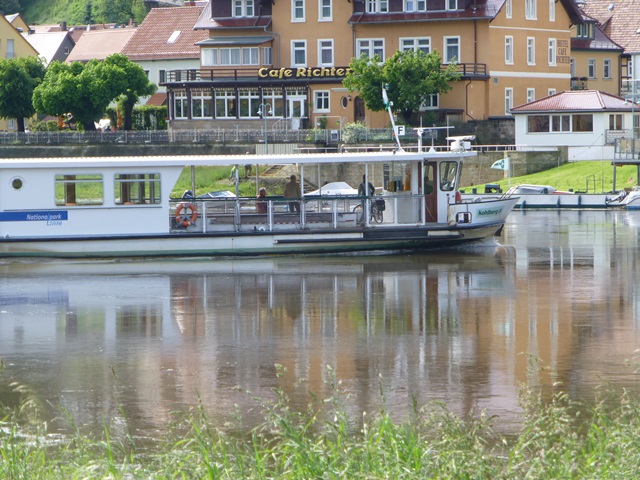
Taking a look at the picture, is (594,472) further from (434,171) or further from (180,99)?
(180,99)

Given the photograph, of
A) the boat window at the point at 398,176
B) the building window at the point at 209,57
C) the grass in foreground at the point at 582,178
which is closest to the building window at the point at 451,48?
the grass in foreground at the point at 582,178

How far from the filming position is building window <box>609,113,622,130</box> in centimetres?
6366

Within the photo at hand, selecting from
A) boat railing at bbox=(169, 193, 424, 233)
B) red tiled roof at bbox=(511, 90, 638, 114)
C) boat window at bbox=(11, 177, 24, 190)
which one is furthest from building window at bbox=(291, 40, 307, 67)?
boat window at bbox=(11, 177, 24, 190)

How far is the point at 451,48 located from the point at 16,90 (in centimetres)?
2955

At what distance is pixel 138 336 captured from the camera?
1850cm

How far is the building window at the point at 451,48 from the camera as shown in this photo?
7062 cm

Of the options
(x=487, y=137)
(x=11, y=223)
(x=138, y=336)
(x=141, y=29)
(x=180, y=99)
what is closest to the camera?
(x=138, y=336)

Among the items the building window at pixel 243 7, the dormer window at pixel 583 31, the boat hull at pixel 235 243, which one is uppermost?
the building window at pixel 243 7

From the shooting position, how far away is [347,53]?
240 ft

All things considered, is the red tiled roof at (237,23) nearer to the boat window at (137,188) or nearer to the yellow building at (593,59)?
the yellow building at (593,59)

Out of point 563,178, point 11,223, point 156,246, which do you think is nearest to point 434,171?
point 156,246

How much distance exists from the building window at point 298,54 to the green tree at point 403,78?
22.3 feet

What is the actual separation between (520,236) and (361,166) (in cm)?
2616

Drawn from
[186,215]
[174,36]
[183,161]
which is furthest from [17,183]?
[174,36]
